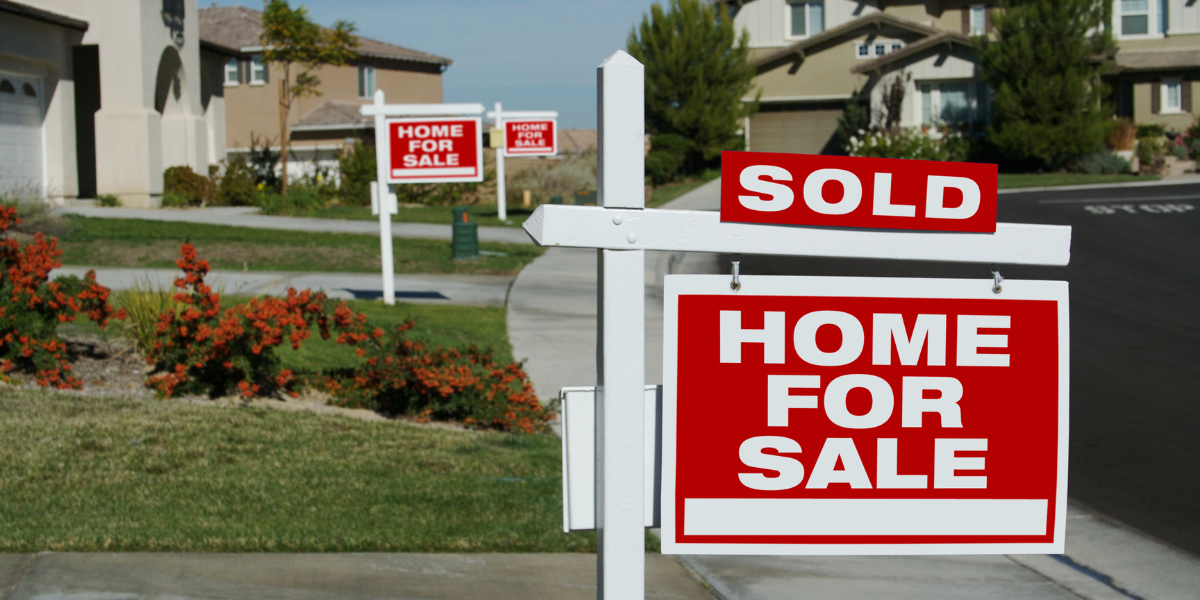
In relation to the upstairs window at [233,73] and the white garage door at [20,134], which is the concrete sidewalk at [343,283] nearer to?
the white garage door at [20,134]

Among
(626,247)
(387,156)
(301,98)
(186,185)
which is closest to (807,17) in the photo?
(301,98)

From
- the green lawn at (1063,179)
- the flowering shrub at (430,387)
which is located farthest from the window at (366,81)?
the flowering shrub at (430,387)

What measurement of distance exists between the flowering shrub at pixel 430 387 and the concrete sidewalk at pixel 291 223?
1407cm

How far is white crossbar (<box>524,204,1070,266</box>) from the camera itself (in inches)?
91.0

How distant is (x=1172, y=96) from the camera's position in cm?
3938

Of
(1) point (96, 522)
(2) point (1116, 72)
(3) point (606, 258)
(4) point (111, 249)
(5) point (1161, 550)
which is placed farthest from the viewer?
(2) point (1116, 72)

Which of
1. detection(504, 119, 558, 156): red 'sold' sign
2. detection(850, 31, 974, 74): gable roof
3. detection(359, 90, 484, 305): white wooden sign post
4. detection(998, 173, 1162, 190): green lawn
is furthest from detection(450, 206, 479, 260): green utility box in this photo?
detection(850, 31, 974, 74): gable roof

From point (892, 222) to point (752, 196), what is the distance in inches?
13.0

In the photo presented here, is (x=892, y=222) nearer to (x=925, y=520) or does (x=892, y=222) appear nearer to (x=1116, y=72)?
(x=925, y=520)

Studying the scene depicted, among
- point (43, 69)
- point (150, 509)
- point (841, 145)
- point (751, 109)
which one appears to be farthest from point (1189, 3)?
point (150, 509)

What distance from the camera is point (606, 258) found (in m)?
2.34

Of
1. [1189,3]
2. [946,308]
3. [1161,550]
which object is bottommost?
[1161,550]

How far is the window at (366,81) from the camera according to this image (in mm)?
49709

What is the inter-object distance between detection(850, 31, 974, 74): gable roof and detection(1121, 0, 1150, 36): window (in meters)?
6.98
